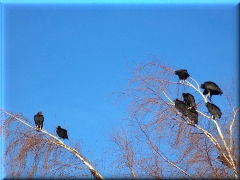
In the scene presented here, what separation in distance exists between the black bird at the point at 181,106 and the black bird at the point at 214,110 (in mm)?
351

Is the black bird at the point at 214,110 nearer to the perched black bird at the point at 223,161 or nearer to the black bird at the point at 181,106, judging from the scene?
the black bird at the point at 181,106

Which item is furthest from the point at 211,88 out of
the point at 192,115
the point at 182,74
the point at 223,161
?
the point at 223,161

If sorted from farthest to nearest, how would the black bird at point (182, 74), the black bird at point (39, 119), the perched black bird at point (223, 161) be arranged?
the black bird at point (39, 119) → the black bird at point (182, 74) → the perched black bird at point (223, 161)

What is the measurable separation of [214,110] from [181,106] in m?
0.48

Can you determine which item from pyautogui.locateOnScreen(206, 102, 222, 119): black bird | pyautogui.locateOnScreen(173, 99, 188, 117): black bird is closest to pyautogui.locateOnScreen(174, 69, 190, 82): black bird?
pyautogui.locateOnScreen(173, 99, 188, 117): black bird

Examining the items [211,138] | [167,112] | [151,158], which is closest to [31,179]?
[151,158]

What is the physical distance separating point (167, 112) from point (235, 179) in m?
1.25

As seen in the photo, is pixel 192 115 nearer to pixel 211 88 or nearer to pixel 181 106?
pixel 181 106

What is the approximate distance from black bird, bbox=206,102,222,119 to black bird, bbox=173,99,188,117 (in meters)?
0.35

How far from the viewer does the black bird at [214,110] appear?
6094 mm

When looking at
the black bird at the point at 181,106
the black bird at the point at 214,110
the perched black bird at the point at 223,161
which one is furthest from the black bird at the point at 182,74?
the perched black bird at the point at 223,161

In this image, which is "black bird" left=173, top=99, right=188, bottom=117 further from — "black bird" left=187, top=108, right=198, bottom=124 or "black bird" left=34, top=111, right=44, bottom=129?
"black bird" left=34, top=111, right=44, bottom=129

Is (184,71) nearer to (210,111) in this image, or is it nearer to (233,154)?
(210,111)

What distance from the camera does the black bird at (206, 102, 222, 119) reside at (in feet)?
20.0
